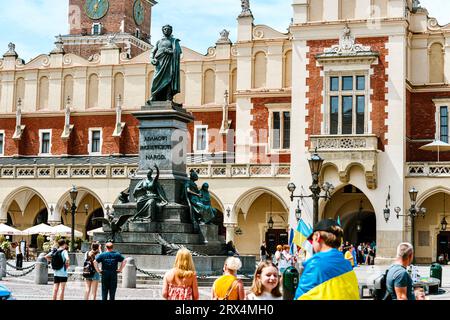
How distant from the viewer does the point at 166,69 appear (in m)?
23.8

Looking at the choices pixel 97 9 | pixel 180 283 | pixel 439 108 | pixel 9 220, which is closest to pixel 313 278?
pixel 180 283

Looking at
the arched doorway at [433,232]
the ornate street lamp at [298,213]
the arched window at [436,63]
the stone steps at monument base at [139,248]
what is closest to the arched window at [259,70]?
the ornate street lamp at [298,213]

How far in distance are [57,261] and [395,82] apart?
28883 mm

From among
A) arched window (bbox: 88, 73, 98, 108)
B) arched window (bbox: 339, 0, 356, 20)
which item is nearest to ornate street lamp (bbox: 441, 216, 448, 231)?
arched window (bbox: 339, 0, 356, 20)

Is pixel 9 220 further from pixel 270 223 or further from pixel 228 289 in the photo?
pixel 228 289

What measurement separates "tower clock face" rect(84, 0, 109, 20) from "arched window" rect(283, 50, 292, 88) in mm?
26618

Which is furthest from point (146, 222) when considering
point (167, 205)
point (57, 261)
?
point (57, 261)

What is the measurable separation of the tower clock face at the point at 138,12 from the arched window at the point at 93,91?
18444mm

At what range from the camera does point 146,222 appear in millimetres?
22312

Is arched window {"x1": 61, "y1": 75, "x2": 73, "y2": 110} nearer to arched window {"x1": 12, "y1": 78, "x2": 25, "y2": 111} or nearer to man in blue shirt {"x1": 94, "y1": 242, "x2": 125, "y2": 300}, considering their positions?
arched window {"x1": 12, "y1": 78, "x2": 25, "y2": 111}

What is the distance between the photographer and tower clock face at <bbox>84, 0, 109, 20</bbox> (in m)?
70.8

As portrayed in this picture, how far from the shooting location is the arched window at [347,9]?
4384 centimetres

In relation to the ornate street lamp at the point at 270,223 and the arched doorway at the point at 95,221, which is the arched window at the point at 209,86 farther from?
the arched doorway at the point at 95,221

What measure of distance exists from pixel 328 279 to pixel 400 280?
5.84 feet
